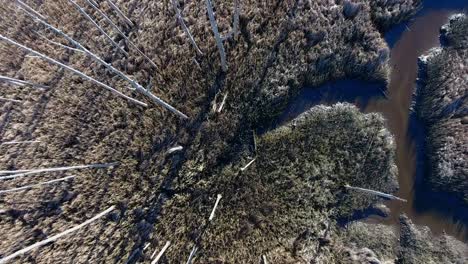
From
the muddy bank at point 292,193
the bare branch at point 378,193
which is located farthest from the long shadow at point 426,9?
the bare branch at point 378,193

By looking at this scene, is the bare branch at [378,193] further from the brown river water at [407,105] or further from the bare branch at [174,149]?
the bare branch at [174,149]

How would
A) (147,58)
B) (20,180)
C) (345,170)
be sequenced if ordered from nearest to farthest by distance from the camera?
(20,180)
(147,58)
(345,170)

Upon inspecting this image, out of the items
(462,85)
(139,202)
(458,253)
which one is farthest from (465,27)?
(139,202)

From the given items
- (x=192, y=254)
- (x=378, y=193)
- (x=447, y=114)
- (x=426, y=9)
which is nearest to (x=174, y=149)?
(x=192, y=254)

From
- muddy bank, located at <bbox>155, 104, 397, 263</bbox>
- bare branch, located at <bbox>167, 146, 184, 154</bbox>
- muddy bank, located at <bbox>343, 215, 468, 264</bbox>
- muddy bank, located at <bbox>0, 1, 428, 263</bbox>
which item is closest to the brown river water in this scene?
muddy bank, located at <bbox>343, 215, 468, 264</bbox>

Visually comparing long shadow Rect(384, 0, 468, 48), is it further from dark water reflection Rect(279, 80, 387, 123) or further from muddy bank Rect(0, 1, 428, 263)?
dark water reflection Rect(279, 80, 387, 123)

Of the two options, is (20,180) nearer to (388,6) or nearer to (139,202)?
(139,202)
